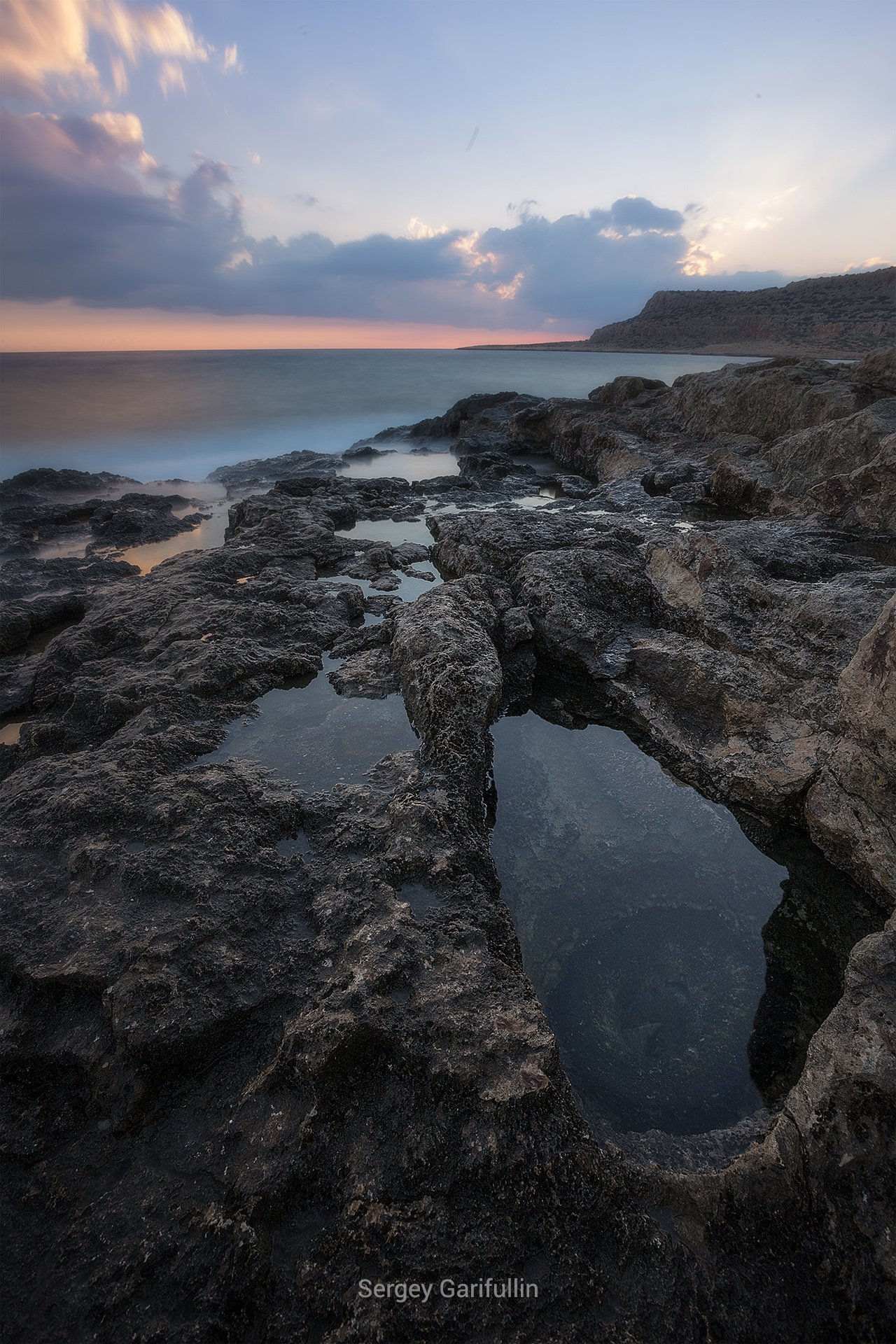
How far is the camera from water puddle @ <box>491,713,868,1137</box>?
2.51 m

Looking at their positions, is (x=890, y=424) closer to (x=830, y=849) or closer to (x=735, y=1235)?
(x=830, y=849)

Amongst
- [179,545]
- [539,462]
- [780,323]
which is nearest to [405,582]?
[179,545]

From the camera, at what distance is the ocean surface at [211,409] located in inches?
800

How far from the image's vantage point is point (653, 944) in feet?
10.0

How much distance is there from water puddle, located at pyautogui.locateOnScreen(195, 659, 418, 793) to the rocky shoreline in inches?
5.6

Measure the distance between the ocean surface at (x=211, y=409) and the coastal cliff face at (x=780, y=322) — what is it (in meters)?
13.7

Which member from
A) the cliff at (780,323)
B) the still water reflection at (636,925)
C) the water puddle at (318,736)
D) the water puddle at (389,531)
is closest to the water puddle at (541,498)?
the water puddle at (389,531)

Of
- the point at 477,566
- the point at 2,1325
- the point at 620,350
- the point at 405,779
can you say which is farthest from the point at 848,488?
the point at 620,350

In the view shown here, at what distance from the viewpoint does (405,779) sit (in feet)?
12.1

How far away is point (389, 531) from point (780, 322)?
75347 mm

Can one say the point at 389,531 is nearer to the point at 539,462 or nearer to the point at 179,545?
the point at 179,545

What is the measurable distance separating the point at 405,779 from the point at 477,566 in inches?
170

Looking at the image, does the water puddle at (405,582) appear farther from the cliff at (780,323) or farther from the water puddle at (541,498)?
the cliff at (780,323)

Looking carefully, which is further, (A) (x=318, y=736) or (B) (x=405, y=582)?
(B) (x=405, y=582)
